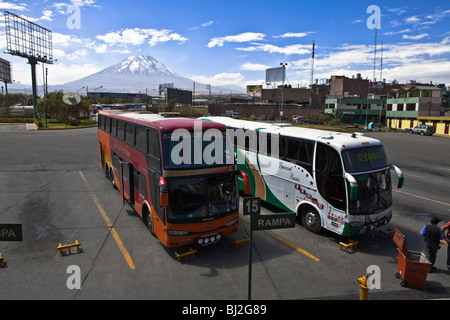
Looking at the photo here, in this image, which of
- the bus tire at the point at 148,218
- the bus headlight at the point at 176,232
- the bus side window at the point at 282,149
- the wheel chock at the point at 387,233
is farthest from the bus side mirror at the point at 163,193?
the wheel chock at the point at 387,233

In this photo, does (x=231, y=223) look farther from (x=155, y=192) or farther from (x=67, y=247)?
(x=67, y=247)

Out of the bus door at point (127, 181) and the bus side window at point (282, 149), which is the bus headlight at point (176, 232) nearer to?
the bus door at point (127, 181)

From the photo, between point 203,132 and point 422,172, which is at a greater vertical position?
point 203,132

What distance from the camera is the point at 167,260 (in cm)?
803

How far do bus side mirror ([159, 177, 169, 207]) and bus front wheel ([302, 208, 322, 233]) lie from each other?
4960 millimetres

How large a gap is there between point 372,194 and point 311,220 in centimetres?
208

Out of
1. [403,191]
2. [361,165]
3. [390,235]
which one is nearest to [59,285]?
[361,165]

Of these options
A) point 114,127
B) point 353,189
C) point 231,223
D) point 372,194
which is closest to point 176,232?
point 231,223

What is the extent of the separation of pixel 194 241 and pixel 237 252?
1.46 metres

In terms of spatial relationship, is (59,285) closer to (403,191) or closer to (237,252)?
(237,252)

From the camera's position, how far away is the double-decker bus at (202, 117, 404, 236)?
8.47m

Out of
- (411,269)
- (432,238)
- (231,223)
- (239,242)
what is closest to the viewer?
(411,269)

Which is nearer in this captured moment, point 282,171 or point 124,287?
point 124,287

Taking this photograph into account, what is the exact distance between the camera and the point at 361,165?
8617 mm
